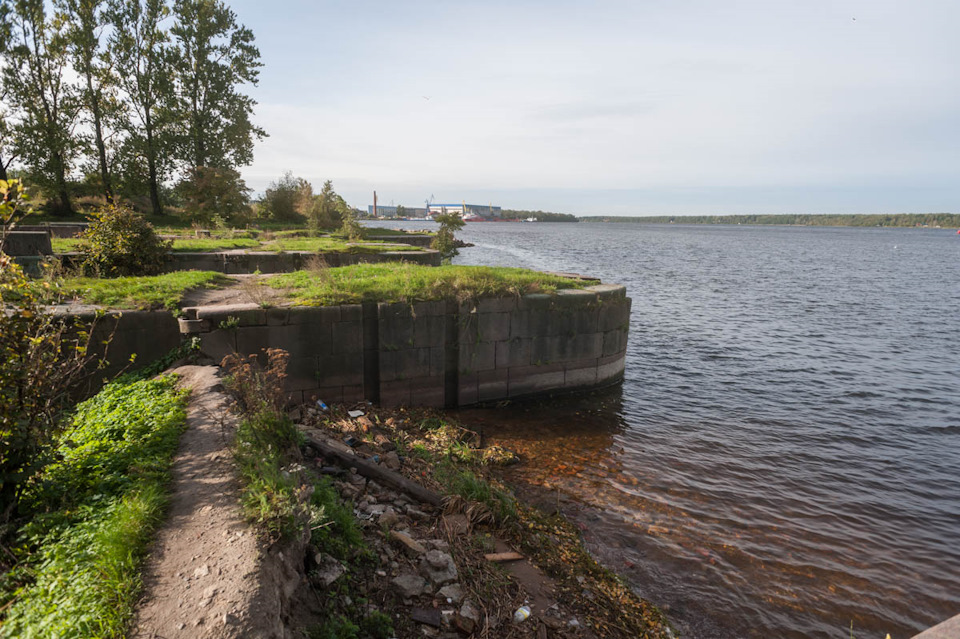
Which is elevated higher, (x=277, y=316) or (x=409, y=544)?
→ (x=277, y=316)

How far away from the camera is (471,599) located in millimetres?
4098

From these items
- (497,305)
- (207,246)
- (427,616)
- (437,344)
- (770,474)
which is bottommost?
(770,474)

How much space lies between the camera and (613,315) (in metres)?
11.6

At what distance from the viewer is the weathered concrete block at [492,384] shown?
1030cm

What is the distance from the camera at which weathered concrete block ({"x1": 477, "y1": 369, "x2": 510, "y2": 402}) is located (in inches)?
406

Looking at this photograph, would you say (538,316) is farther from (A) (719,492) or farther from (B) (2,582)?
(B) (2,582)

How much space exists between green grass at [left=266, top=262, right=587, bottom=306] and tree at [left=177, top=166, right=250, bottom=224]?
19163mm

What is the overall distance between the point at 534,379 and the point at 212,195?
23882mm

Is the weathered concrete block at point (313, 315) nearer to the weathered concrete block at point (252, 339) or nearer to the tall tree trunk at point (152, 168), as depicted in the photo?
the weathered concrete block at point (252, 339)

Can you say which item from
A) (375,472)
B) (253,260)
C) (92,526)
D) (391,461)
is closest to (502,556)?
(375,472)

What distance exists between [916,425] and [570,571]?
10.0 metres

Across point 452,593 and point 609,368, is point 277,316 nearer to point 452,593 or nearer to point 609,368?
point 452,593

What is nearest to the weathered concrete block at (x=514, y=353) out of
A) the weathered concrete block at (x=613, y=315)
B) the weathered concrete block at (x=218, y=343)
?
the weathered concrete block at (x=613, y=315)

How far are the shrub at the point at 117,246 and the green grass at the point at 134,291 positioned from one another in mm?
1478
